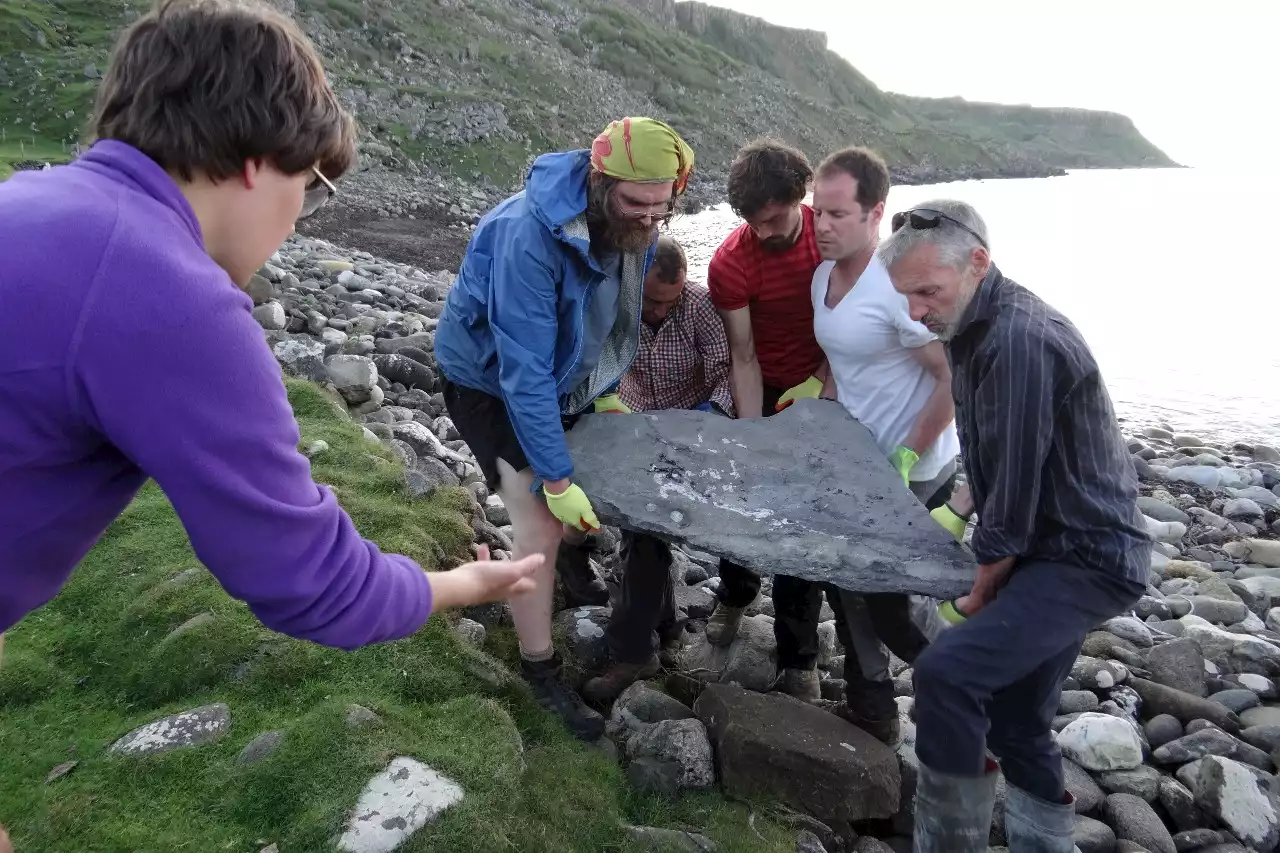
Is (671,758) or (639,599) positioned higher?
(639,599)

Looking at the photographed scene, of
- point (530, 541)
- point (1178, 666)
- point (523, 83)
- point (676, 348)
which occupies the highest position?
point (523, 83)

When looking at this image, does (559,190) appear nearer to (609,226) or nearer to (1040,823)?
(609,226)

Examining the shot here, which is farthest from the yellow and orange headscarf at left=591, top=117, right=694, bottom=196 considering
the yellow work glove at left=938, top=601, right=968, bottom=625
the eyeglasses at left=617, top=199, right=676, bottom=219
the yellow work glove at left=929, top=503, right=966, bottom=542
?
the yellow work glove at left=938, top=601, right=968, bottom=625

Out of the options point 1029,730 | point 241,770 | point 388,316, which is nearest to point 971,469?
point 1029,730

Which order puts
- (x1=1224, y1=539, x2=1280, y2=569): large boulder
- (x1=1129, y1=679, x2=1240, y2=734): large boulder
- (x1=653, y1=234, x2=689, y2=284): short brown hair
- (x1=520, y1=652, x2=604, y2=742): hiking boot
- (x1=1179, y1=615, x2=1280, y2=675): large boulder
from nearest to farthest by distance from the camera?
(x1=520, y1=652, x2=604, y2=742): hiking boot → (x1=653, y1=234, x2=689, y2=284): short brown hair → (x1=1129, y1=679, x2=1240, y2=734): large boulder → (x1=1179, y1=615, x2=1280, y2=675): large boulder → (x1=1224, y1=539, x2=1280, y2=569): large boulder

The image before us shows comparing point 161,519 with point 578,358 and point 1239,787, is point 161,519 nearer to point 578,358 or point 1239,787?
point 578,358

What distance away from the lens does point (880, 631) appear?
4191 millimetres

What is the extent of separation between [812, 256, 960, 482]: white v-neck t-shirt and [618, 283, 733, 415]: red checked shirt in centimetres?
58

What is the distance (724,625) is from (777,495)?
4.32 ft

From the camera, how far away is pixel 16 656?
3805 millimetres

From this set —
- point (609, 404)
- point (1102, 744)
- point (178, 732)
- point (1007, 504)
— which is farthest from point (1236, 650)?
point (178, 732)

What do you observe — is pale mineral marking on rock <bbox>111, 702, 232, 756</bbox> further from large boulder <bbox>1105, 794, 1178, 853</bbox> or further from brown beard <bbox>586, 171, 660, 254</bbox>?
large boulder <bbox>1105, 794, 1178, 853</bbox>

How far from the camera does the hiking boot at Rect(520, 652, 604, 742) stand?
4.04 metres

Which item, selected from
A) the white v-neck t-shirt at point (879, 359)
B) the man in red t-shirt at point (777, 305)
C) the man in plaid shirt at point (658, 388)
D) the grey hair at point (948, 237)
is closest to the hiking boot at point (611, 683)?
the man in plaid shirt at point (658, 388)
